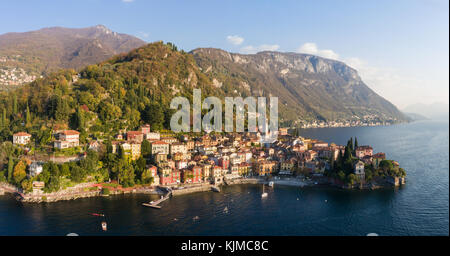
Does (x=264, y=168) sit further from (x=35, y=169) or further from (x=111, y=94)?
(x=111, y=94)

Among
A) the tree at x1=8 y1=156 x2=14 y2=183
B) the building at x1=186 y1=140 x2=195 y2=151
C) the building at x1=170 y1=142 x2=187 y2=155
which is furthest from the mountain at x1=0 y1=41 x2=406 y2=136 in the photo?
the building at x1=170 y1=142 x2=187 y2=155

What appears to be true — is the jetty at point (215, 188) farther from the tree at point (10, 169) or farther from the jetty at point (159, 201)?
the tree at point (10, 169)

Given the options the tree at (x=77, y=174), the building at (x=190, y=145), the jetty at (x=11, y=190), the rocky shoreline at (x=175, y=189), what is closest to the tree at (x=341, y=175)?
the rocky shoreline at (x=175, y=189)

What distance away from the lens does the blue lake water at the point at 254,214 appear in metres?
→ 20.0

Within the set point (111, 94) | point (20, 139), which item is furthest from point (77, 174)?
point (111, 94)

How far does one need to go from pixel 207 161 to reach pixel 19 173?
59.9ft

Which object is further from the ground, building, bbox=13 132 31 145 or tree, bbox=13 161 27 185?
building, bbox=13 132 31 145

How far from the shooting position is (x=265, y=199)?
26.8 m

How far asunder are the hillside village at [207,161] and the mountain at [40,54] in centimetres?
4873

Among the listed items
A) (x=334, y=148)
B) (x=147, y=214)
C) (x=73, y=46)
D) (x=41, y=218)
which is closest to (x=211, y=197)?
(x=147, y=214)

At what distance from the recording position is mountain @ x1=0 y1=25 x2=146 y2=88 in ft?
251

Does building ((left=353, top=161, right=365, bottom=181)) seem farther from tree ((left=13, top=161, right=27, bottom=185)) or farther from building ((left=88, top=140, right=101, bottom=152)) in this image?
tree ((left=13, top=161, right=27, bottom=185))

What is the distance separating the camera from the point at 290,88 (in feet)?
545

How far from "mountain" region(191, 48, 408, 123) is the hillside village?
6533 cm
